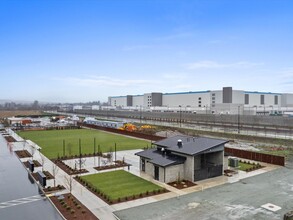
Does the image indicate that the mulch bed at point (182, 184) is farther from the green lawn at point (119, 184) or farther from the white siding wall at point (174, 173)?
the green lawn at point (119, 184)

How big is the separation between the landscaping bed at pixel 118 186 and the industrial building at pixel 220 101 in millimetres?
67699

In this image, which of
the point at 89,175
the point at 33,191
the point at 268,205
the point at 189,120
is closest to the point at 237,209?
the point at 268,205

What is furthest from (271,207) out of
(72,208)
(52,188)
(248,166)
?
(52,188)

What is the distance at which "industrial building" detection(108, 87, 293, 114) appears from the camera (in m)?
108

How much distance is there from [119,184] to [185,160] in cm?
632

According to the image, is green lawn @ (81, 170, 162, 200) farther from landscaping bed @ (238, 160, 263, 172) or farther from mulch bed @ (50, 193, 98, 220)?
landscaping bed @ (238, 160, 263, 172)

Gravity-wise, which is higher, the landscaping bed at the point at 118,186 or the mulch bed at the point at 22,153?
the mulch bed at the point at 22,153

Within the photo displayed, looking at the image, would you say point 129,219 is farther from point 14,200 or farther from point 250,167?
point 250,167

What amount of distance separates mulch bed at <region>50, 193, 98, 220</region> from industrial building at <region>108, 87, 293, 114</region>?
74142 mm

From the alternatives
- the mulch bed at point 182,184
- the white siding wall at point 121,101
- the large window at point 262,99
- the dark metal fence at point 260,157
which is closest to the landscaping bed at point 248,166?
the dark metal fence at point 260,157

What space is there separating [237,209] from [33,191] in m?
15.7

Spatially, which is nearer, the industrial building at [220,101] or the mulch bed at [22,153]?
the mulch bed at [22,153]

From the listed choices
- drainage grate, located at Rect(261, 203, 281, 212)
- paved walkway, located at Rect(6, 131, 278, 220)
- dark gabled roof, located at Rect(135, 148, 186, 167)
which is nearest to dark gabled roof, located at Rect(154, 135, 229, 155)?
dark gabled roof, located at Rect(135, 148, 186, 167)

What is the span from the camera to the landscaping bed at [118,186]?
63.4 ft
